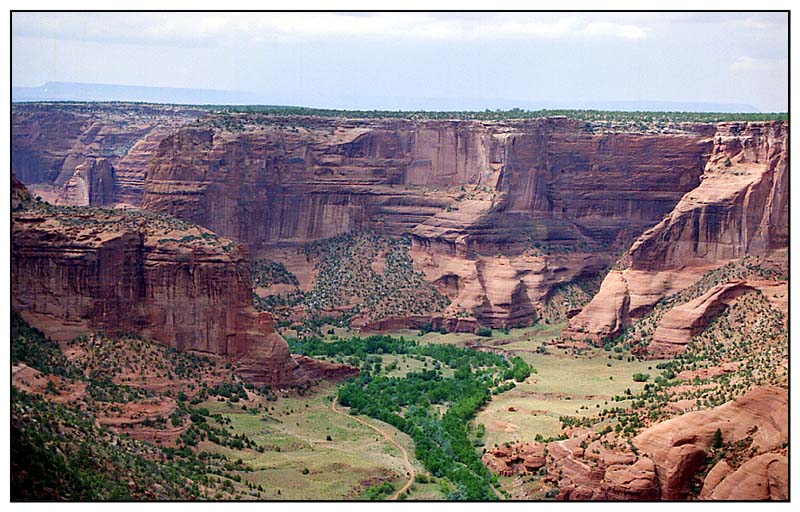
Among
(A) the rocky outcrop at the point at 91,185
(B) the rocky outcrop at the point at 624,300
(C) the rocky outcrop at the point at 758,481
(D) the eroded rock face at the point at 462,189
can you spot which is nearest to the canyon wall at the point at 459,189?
(D) the eroded rock face at the point at 462,189

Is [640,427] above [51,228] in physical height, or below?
below

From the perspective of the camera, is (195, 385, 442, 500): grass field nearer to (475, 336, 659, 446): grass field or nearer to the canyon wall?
(475, 336, 659, 446): grass field

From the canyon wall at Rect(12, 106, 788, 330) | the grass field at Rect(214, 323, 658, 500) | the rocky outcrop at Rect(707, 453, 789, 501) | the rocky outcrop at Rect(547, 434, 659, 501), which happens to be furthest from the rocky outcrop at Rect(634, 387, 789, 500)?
the canyon wall at Rect(12, 106, 788, 330)

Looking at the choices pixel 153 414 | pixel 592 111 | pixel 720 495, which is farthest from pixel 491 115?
pixel 720 495

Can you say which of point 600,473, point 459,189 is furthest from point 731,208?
point 600,473

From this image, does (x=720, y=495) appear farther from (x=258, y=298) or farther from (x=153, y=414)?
(x=258, y=298)
